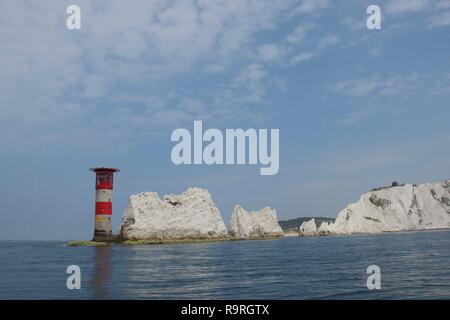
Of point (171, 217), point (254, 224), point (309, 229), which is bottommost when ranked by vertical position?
point (309, 229)

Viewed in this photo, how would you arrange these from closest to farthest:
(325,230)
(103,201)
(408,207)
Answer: (103,201), (325,230), (408,207)

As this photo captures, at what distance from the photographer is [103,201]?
259ft

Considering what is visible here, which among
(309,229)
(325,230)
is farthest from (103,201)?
(309,229)

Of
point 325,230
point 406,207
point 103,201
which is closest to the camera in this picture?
point 103,201

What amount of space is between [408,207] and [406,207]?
74cm

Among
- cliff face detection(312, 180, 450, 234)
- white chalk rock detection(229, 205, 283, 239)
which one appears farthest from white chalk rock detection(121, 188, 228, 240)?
cliff face detection(312, 180, 450, 234)

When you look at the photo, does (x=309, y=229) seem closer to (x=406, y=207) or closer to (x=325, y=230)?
(x=325, y=230)

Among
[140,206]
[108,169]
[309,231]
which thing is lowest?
[309,231]
